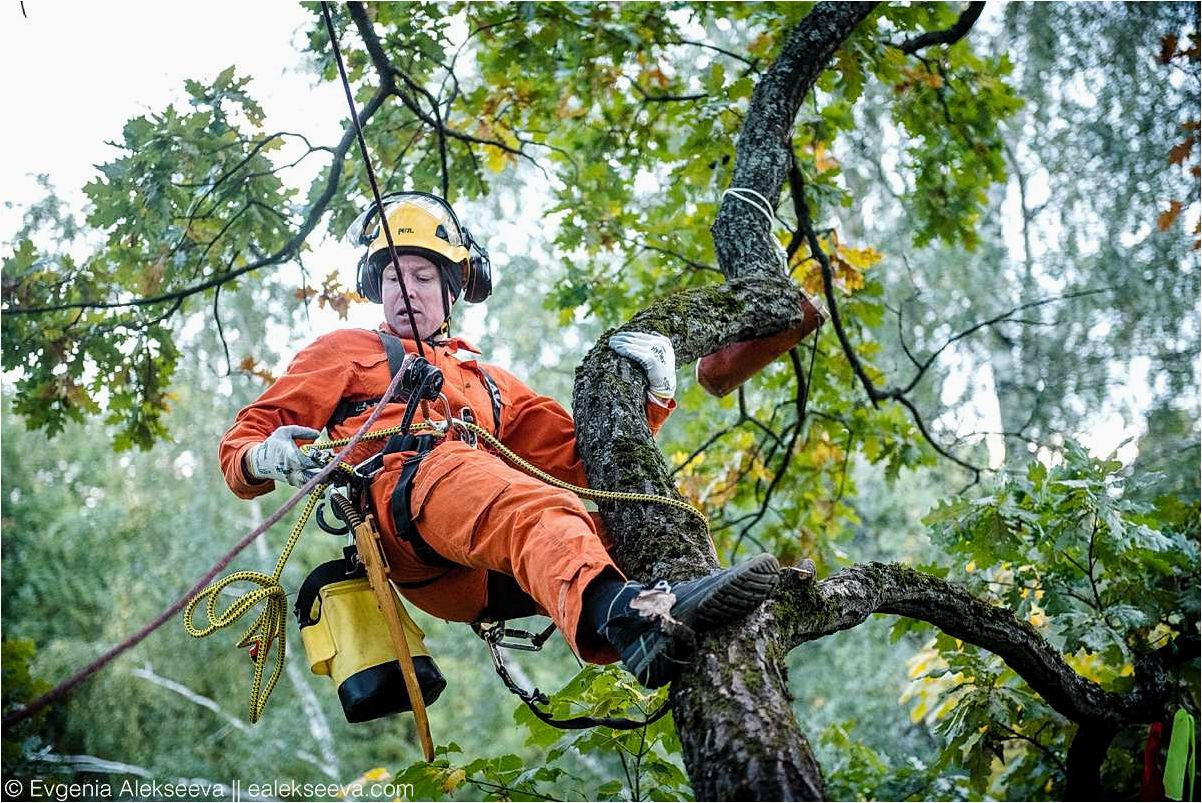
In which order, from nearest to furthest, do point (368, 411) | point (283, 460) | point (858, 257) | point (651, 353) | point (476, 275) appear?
1. point (283, 460)
2. point (651, 353)
3. point (368, 411)
4. point (476, 275)
5. point (858, 257)

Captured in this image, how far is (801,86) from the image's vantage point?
3.90 meters

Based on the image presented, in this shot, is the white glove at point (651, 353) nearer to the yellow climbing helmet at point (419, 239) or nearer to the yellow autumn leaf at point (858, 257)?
the yellow climbing helmet at point (419, 239)

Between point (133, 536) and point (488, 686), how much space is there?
17.7 ft

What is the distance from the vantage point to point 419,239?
320 cm

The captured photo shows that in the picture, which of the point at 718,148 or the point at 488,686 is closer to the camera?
the point at 718,148

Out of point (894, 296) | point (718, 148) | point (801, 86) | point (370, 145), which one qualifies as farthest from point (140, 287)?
point (894, 296)

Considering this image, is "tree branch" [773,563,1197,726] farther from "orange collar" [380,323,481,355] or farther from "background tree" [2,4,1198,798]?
"orange collar" [380,323,481,355]

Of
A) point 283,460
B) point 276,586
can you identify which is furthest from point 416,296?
point 276,586

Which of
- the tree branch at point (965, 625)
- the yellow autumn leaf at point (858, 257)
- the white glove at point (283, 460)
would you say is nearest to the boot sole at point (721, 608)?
the tree branch at point (965, 625)

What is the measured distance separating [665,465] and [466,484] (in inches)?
17.8

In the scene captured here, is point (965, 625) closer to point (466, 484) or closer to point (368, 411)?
point (466, 484)

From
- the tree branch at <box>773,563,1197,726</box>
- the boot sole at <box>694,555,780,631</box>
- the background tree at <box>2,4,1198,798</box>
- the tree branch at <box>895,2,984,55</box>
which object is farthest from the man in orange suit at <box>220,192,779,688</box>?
the tree branch at <box>895,2,984,55</box>

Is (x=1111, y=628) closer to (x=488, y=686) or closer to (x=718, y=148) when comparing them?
(x=718, y=148)

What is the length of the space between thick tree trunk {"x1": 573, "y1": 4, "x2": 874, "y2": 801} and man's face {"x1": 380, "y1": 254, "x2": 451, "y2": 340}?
68 cm
